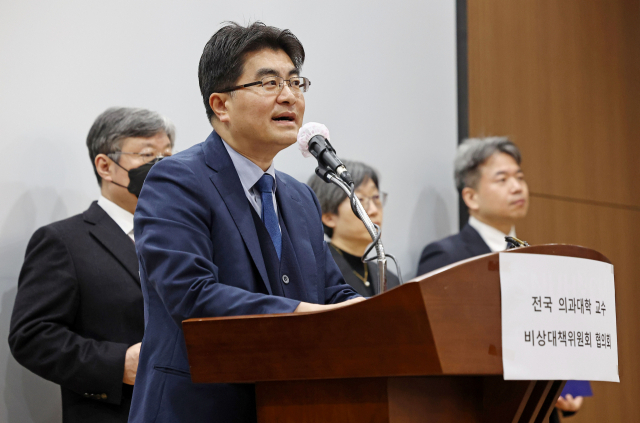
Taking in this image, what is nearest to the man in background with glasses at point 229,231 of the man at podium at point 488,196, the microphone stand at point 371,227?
the microphone stand at point 371,227

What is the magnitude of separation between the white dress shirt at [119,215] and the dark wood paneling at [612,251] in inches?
106

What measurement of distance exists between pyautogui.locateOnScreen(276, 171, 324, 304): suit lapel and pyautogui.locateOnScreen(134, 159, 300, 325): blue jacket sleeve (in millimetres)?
203

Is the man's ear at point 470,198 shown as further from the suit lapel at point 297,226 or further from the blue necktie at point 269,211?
the blue necktie at point 269,211

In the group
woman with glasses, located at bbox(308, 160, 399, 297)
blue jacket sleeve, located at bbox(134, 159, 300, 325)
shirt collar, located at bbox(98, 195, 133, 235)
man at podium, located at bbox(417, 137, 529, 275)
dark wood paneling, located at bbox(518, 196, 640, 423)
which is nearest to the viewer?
blue jacket sleeve, located at bbox(134, 159, 300, 325)

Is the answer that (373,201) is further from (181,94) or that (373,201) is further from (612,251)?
(612,251)

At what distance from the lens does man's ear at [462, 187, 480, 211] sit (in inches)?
155

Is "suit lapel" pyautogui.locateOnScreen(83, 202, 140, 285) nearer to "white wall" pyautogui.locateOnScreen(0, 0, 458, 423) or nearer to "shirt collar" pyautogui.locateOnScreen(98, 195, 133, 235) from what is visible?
"shirt collar" pyautogui.locateOnScreen(98, 195, 133, 235)

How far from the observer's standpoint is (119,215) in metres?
2.56

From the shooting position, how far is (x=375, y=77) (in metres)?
3.92

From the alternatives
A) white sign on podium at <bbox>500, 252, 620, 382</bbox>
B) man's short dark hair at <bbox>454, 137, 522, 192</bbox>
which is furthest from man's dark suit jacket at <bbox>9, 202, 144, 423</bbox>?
man's short dark hair at <bbox>454, 137, 522, 192</bbox>

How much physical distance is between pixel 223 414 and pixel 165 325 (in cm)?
23

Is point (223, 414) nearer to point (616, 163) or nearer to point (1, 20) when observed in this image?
point (1, 20)

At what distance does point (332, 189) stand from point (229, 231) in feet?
6.00

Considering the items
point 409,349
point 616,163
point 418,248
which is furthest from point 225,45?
point 616,163
